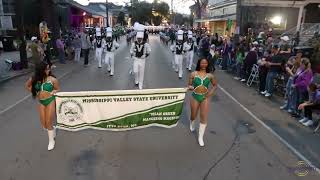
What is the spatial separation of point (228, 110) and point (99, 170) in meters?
5.54

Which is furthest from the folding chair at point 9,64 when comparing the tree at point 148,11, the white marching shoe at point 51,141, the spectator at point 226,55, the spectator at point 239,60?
the tree at point 148,11

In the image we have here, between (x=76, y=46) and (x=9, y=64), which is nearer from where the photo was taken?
(x=9, y=64)

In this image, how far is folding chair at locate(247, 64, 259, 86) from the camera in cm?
1500

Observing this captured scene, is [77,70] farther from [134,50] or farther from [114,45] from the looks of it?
[134,50]

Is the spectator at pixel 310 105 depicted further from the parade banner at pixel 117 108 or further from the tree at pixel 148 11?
the tree at pixel 148 11

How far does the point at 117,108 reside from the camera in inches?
282

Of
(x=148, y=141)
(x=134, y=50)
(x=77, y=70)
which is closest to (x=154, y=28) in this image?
(x=77, y=70)

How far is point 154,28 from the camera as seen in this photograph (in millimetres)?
84000

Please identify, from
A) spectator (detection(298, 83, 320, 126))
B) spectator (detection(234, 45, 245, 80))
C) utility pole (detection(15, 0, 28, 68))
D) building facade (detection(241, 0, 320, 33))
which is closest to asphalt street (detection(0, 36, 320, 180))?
spectator (detection(298, 83, 320, 126))

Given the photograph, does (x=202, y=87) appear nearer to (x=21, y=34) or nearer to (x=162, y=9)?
(x=21, y=34)

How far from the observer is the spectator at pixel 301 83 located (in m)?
10.1

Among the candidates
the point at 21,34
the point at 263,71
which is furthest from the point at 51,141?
the point at 21,34

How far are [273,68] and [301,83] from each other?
104 inches

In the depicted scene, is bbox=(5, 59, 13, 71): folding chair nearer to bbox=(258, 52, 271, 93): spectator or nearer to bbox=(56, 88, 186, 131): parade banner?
bbox=(258, 52, 271, 93): spectator
